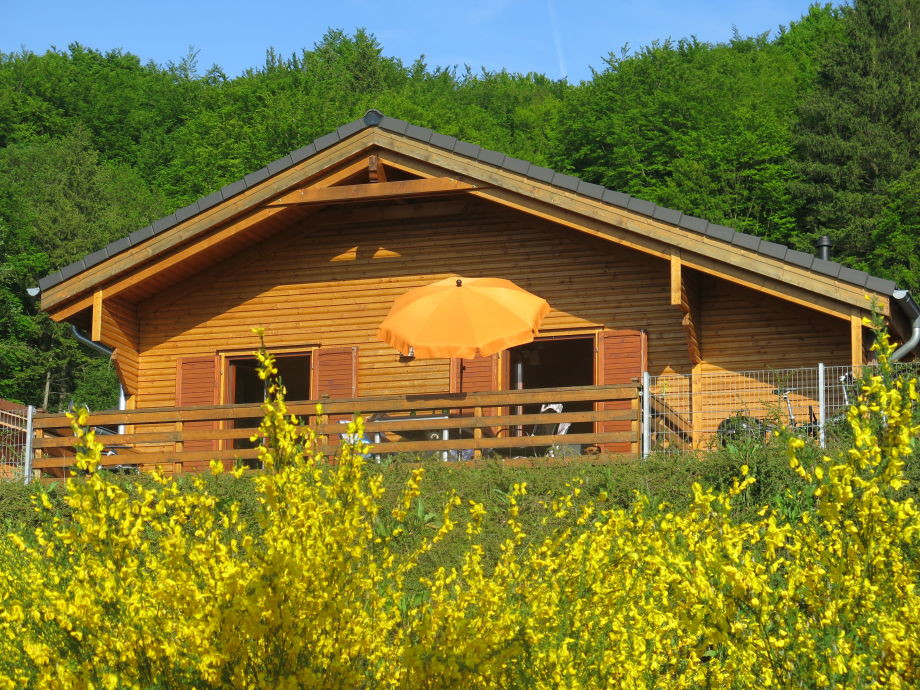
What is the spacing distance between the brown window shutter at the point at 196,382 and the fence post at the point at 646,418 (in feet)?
19.2

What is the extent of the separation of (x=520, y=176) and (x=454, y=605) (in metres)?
9.68

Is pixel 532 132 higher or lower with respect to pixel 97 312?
higher

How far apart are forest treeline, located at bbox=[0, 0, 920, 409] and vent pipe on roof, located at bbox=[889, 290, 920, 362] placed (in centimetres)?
1954

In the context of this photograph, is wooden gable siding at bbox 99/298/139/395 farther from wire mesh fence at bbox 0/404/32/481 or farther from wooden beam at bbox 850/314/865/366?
wooden beam at bbox 850/314/865/366

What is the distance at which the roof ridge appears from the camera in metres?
13.3

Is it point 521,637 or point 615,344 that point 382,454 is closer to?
point 615,344

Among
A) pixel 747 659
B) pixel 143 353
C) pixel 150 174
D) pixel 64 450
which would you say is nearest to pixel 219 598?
pixel 747 659

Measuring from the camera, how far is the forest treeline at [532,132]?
3750cm

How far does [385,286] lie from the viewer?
16.0 metres

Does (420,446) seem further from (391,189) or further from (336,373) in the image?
(391,189)

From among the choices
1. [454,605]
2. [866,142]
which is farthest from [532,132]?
[454,605]

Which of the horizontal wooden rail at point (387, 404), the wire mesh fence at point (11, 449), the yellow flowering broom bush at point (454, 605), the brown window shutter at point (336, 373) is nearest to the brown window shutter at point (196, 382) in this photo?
the brown window shutter at point (336, 373)

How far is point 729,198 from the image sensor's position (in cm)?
3828

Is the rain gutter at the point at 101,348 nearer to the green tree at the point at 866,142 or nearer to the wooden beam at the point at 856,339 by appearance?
the wooden beam at the point at 856,339
